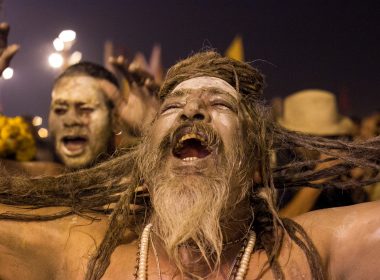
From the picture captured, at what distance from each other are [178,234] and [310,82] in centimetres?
236

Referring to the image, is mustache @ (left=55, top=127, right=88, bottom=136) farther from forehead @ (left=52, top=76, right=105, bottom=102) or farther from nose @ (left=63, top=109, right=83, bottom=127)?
forehead @ (left=52, top=76, right=105, bottom=102)

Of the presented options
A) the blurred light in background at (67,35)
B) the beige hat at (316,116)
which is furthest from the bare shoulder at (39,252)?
the blurred light in background at (67,35)

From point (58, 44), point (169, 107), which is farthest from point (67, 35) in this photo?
point (169, 107)

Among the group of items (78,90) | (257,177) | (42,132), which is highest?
(78,90)

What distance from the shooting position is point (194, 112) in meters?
1.74

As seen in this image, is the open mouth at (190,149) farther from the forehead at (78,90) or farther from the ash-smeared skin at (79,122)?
the forehead at (78,90)

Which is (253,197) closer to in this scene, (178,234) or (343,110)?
(178,234)

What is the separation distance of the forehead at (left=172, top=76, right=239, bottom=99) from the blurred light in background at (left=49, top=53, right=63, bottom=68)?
2.32m

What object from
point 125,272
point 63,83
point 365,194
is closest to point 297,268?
point 125,272

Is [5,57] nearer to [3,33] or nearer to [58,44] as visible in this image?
[3,33]

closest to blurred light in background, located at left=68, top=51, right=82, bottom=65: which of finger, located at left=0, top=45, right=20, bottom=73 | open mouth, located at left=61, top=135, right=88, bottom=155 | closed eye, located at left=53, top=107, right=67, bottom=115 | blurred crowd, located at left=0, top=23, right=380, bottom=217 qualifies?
blurred crowd, located at left=0, top=23, right=380, bottom=217

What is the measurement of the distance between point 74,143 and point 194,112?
135 cm

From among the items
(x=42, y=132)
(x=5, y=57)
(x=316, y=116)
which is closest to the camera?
(x=5, y=57)

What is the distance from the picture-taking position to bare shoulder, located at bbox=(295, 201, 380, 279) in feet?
5.30
